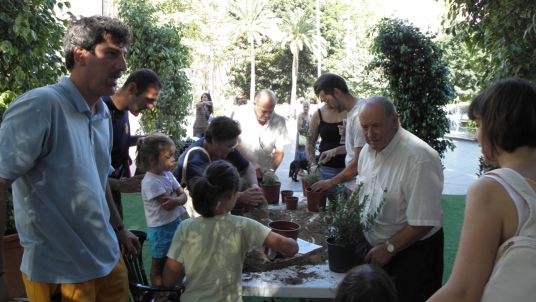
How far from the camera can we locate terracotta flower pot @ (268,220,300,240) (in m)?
2.41

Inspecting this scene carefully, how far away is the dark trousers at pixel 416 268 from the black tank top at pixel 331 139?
1915 millimetres

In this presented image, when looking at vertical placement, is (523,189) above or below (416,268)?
above

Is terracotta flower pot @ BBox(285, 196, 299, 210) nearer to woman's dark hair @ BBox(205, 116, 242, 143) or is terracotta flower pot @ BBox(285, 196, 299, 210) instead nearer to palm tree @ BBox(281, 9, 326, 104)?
woman's dark hair @ BBox(205, 116, 242, 143)

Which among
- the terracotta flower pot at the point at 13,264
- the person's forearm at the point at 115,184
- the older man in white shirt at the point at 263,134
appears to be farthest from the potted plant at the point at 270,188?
the terracotta flower pot at the point at 13,264

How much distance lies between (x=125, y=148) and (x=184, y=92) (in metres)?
5.82

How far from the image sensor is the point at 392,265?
7.63 feet

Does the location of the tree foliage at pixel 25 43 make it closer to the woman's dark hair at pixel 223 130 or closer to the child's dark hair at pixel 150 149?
the child's dark hair at pixel 150 149

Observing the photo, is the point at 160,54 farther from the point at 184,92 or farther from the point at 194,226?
the point at 194,226

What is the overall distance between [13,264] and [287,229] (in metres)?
2.34

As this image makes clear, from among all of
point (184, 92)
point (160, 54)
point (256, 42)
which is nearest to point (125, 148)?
point (160, 54)

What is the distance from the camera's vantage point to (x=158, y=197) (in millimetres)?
2799

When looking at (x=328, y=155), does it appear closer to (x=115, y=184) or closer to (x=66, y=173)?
(x=115, y=184)

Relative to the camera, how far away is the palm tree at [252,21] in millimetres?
38406

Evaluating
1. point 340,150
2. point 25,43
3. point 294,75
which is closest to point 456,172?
point 340,150
